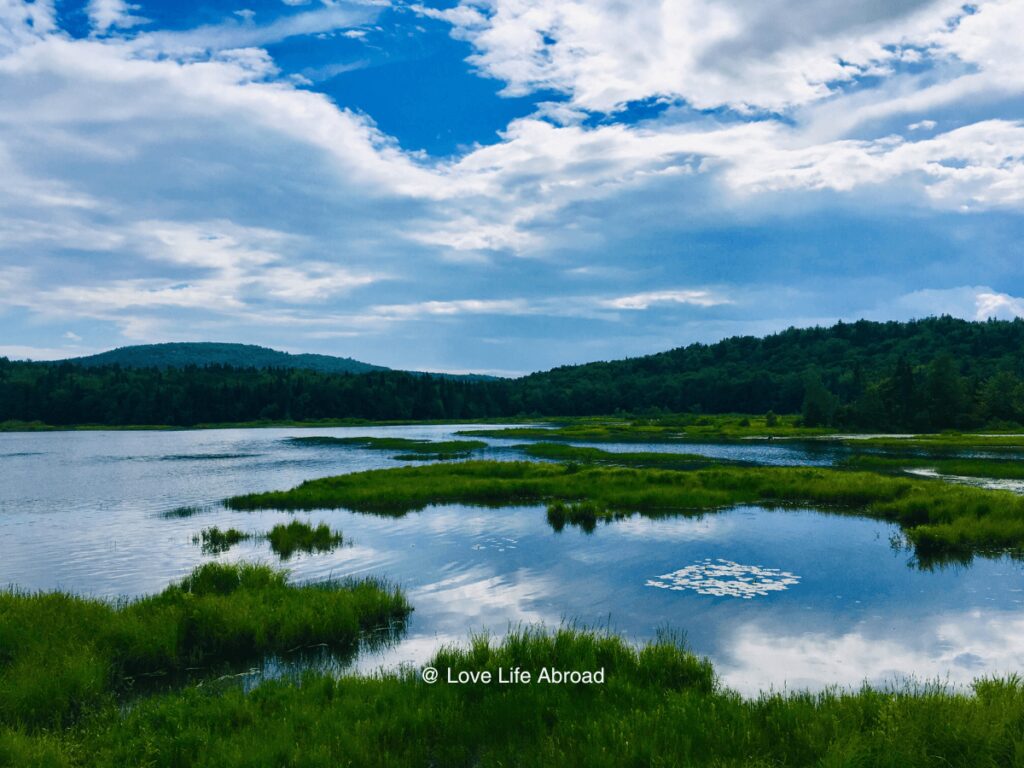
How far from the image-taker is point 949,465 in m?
56.7

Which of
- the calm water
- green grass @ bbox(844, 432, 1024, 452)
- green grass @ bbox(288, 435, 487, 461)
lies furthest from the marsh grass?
green grass @ bbox(844, 432, 1024, 452)

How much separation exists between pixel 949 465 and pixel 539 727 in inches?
2350

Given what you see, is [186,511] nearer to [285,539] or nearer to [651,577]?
[285,539]

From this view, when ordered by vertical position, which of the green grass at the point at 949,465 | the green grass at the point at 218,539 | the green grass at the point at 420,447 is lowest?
the green grass at the point at 949,465

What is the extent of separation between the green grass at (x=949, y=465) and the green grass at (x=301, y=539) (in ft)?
163

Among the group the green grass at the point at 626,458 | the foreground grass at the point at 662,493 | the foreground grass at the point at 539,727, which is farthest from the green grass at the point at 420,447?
the foreground grass at the point at 539,727

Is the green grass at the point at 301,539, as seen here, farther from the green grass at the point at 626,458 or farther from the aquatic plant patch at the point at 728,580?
the green grass at the point at 626,458

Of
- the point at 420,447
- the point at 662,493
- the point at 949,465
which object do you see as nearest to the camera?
the point at 662,493

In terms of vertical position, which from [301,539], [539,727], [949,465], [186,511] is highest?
[539,727]

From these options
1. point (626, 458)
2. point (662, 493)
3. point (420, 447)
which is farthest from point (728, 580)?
point (420, 447)

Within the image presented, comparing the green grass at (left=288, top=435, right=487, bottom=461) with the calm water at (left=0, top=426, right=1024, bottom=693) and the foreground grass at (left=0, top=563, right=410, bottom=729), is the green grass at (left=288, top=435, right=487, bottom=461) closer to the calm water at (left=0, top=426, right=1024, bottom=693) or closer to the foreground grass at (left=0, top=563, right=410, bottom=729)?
the calm water at (left=0, top=426, right=1024, bottom=693)

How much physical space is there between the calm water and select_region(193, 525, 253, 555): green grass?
0.69m

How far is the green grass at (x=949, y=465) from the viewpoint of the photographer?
51341mm

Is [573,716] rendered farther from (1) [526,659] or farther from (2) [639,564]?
(2) [639,564]
